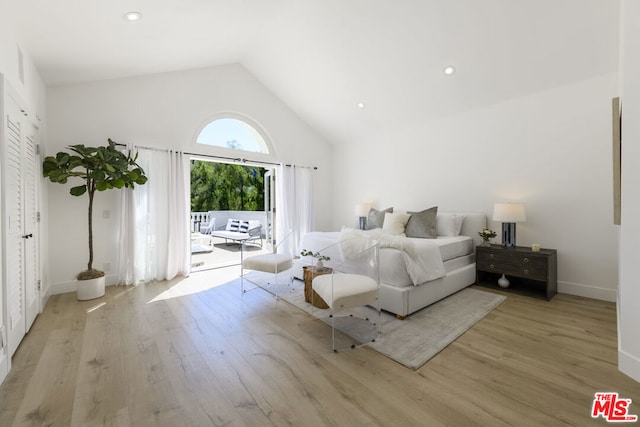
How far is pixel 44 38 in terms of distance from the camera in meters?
2.71

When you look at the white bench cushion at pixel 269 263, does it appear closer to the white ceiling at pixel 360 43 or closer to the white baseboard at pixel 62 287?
the white baseboard at pixel 62 287

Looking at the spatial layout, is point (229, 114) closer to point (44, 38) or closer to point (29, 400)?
point (44, 38)

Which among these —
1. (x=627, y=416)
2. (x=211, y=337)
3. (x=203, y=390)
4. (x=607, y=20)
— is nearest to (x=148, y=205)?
(x=211, y=337)

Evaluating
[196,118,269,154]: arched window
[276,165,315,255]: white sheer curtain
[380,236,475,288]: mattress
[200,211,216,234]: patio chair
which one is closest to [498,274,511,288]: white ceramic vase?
[380,236,475,288]: mattress

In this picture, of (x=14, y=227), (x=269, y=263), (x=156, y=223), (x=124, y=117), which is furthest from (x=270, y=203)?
(x=14, y=227)

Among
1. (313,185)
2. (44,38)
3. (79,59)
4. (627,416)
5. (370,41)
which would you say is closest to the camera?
(627,416)

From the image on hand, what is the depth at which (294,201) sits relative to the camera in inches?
231

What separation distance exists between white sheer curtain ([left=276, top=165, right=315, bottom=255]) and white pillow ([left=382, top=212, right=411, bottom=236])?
2.15m

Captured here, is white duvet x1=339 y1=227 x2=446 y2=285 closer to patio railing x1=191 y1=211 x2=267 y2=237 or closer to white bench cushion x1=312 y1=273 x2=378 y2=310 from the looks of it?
white bench cushion x1=312 y1=273 x2=378 y2=310

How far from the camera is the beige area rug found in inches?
85.5

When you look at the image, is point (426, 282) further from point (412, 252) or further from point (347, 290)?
point (347, 290)

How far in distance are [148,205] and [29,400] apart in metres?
2.87

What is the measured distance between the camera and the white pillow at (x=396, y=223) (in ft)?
13.9

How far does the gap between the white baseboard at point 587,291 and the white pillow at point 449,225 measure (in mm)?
1394
